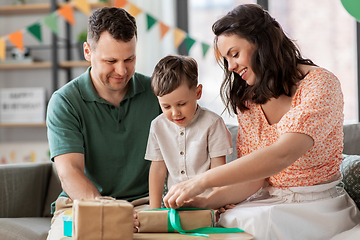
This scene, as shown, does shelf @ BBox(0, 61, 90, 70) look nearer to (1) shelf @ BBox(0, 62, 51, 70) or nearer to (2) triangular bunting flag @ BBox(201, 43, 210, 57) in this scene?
(1) shelf @ BBox(0, 62, 51, 70)

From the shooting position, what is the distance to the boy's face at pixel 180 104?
135 centimetres

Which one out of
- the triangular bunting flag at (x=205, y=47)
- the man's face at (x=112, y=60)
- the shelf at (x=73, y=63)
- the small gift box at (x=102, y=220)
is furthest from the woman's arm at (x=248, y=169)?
the shelf at (x=73, y=63)

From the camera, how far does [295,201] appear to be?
1.21m

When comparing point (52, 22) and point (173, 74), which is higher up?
point (52, 22)

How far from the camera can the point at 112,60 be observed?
1536mm

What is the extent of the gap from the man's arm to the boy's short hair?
0.44 m

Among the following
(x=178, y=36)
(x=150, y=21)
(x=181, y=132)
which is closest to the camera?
(x=181, y=132)

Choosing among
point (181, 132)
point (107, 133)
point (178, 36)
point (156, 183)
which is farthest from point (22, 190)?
point (178, 36)

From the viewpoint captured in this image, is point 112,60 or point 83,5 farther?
point 83,5

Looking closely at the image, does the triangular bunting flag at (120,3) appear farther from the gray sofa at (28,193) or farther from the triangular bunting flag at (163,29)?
the gray sofa at (28,193)

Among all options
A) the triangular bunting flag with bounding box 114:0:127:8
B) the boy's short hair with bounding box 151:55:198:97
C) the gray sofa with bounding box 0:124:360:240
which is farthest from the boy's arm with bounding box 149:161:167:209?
the triangular bunting flag with bounding box 114:0:127:8

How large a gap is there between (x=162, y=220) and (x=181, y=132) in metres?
0.45

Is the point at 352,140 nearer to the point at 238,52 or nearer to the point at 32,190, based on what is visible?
the point at 238,52

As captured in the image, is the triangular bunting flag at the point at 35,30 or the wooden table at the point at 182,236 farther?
the triangular bunting flag at the point at 35,30
